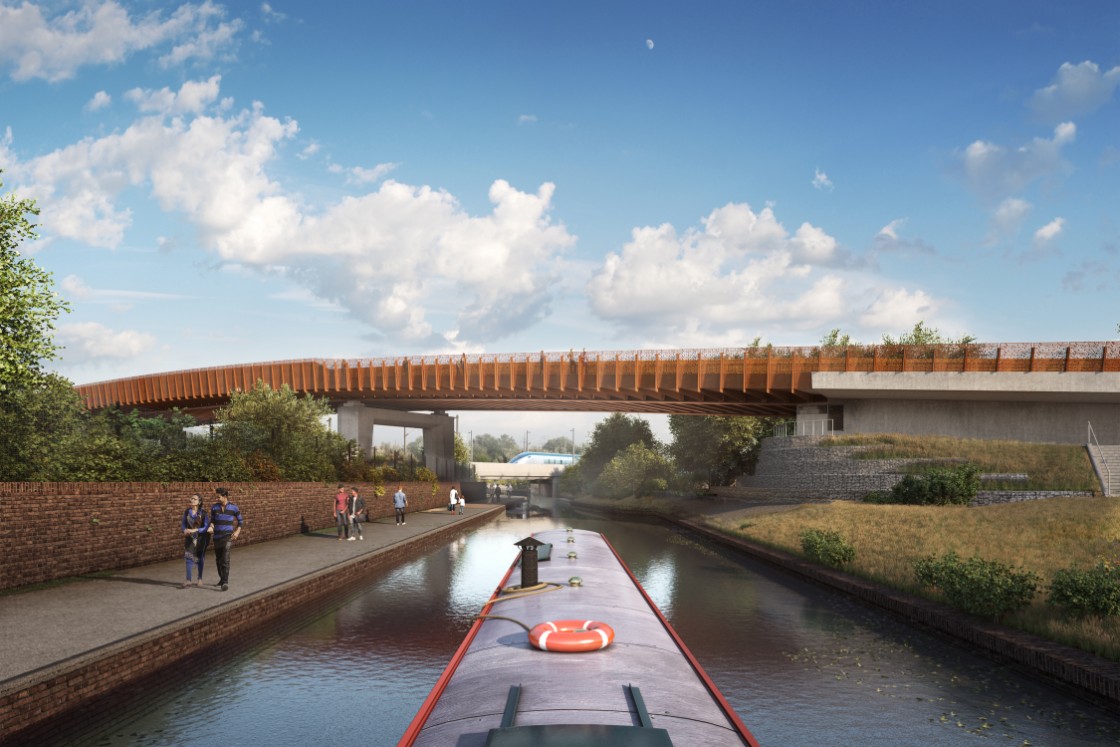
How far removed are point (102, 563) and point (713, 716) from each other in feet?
57.2

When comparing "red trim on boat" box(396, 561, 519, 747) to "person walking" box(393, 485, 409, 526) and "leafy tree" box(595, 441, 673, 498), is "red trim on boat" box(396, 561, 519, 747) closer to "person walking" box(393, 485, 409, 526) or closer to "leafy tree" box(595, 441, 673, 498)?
"person walking" box(393, 485, 409, 526)

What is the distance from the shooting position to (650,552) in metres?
32.0

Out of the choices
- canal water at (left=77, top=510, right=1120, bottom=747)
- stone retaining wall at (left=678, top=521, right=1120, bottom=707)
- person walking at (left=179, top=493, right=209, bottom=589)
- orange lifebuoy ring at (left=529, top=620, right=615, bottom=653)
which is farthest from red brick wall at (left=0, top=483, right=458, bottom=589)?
stone retaining wall at (left=678, top=521, right=1120, bottom=707)

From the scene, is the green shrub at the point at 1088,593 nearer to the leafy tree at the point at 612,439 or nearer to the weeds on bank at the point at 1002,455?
the weeds on bank at the point at 1002,455

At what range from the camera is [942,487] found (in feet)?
109

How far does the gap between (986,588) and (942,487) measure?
63.2 ft

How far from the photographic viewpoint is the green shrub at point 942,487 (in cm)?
3306

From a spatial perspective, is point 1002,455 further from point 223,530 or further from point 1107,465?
point 223,530

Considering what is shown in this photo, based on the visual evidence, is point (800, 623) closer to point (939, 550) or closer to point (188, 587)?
point (939, 550)

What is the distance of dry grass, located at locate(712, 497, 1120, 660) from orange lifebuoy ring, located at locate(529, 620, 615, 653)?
9677mm

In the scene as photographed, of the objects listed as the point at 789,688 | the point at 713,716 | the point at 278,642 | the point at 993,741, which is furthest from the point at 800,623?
the point at 713,716

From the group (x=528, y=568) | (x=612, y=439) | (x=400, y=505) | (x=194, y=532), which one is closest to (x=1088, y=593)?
(x=528, y=568)

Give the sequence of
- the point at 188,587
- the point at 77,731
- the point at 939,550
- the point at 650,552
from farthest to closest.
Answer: the point at 650,552 → the point at 939,550 → the point at 188,587 → the point at 77,731

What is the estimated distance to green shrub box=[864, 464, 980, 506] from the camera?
108ft
